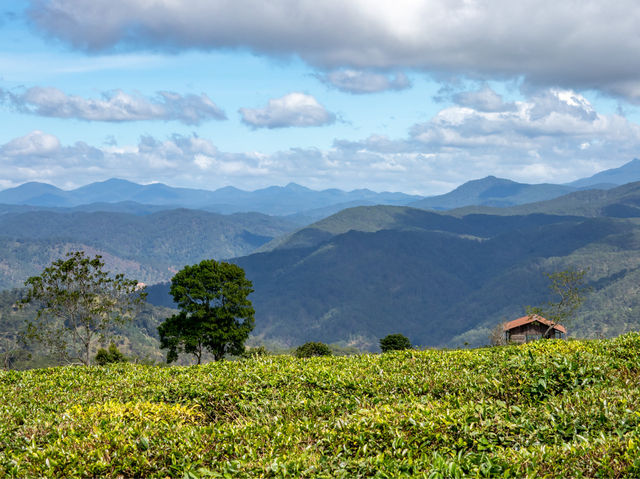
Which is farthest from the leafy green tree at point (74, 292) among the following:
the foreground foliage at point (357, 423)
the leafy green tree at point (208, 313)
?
the foreground foliage at point (357, 423)

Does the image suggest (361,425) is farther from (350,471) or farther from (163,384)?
(163,384)

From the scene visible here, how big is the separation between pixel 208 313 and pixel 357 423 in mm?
48385

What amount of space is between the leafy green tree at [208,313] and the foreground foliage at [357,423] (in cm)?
3727

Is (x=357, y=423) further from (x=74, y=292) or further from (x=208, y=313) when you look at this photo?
(x=74, y=292)

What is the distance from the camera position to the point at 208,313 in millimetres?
60031

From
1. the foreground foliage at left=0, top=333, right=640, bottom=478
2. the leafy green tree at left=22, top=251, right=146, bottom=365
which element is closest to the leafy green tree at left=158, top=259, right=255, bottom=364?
the leafy green tree at left=22, top=251, right=146, bottom=365

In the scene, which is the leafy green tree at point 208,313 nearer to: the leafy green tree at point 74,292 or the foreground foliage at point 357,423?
the leafy green tree at point 74,292

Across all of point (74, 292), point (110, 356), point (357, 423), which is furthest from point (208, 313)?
point (357, 423)

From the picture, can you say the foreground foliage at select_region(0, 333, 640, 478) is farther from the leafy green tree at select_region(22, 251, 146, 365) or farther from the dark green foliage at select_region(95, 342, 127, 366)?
the dark green foliage at select_region(95, 342, 127, 366)

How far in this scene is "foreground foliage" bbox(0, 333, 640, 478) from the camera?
444 inches

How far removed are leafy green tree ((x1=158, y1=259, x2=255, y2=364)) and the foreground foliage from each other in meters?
37.3

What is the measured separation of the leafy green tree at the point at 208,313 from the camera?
5925cm

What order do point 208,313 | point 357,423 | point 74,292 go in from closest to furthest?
point 357,423 < point 74,292 < point 208,313

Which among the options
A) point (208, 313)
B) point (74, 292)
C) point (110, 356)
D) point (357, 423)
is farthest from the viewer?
point (110, 356)
